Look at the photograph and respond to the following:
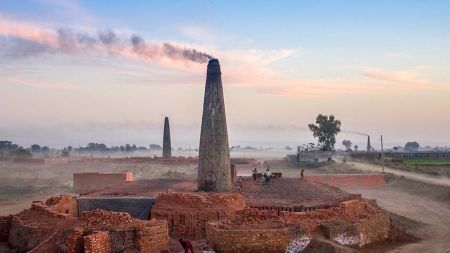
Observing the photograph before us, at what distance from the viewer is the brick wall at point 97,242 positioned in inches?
463

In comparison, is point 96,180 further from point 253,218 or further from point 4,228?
point 253,218

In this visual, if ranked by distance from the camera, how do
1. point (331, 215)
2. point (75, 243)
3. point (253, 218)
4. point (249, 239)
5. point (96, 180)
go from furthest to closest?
point (96, 180) < point (331, 215) < point (253, 218) < point (249, 239) < point (75, 243)

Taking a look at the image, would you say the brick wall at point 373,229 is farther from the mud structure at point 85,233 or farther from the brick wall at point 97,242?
the brick wall at point 97,242

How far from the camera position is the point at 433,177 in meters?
38.5

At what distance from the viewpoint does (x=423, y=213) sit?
963 inches

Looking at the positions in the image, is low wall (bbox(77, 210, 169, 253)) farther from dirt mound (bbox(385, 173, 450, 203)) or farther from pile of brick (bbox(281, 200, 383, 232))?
dirt mound (bbox(385, 173, 450, 203))

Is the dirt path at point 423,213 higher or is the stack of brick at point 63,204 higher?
the stack of brick at point 63,204

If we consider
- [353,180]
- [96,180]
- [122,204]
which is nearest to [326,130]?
[353,180]

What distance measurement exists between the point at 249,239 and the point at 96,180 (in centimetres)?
1805

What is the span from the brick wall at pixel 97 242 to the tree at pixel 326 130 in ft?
167

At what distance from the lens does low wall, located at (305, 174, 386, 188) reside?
117ft

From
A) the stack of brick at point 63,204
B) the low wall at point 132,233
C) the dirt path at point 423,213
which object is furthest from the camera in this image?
the dirt path at point 423,213

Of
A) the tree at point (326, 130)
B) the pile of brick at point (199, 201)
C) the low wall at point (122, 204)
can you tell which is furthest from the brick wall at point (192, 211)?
the tree at point (326, 130)

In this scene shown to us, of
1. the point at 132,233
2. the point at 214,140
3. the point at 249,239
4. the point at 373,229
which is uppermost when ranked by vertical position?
the point at 214,140
